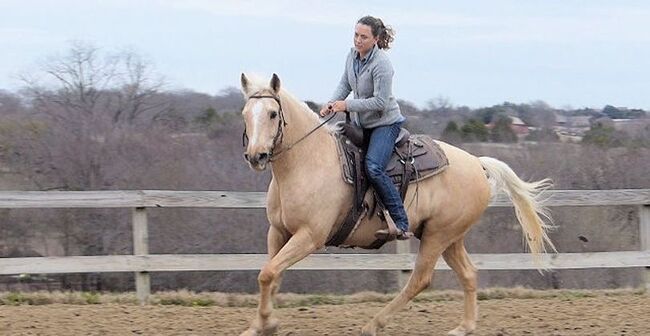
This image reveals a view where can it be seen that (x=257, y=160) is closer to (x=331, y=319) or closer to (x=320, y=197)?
(x=320, y=197)

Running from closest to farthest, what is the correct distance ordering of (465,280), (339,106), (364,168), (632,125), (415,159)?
(339,106) < (364,168) < (415,159) < (465,280) < (632,125)

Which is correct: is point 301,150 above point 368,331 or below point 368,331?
above

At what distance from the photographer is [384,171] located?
6.69 metres

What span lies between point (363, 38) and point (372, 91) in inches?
15.6

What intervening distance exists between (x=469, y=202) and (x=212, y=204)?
2.75 metres

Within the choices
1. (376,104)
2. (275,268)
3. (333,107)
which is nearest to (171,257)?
(275,268)

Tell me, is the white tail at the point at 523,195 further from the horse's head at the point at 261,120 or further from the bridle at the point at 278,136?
the horse's head at the point at 261,120

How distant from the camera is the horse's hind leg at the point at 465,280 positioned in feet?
23.1

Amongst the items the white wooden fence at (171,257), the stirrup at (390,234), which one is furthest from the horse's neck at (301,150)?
the white wooden fence at (171,257)

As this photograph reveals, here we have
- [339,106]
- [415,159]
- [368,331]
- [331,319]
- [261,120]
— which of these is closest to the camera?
[261,120]

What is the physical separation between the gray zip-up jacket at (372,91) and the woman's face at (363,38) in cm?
7

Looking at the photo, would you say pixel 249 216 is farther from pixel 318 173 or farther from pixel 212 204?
pixel 318 173

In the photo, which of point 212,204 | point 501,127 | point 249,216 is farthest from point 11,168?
point 212,204

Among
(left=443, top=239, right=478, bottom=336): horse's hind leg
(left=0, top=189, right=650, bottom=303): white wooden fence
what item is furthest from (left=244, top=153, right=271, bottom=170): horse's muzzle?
(left=0, top=189, right=650, bottom=303): white wooden fence
